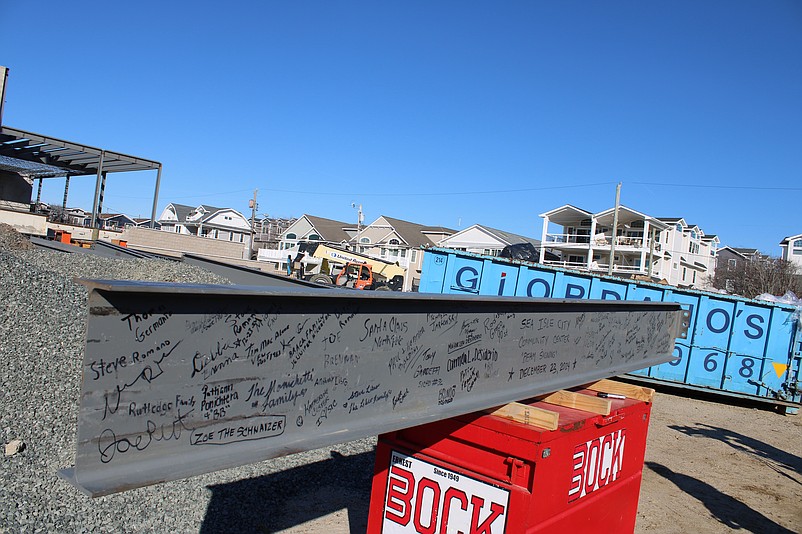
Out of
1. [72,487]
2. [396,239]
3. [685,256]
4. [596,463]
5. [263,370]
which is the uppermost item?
[685,256]

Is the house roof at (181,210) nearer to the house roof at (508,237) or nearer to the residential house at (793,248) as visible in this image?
the house roof at (508,237)

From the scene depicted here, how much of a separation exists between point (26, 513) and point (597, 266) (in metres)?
47.4

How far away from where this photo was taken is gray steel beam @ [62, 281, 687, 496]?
1.76 meters

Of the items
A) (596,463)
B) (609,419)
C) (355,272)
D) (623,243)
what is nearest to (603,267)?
(623,243)

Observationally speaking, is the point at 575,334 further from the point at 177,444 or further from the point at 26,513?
the point at 26,513

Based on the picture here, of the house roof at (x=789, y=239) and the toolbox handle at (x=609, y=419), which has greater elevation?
the house roof at (x=789, y=239)

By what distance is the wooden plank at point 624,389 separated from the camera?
4.73 meters

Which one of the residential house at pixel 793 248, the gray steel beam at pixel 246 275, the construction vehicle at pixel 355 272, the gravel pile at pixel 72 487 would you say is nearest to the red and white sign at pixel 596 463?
the gravel pile at pixel 72 487

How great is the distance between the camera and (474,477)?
338cm

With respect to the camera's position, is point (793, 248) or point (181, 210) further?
point (181, 210)

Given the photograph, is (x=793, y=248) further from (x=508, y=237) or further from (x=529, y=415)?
(x=529, y=415)

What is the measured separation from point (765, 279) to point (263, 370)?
4908 centimetres

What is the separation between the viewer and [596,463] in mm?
3990

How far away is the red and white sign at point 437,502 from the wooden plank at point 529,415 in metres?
0.41
